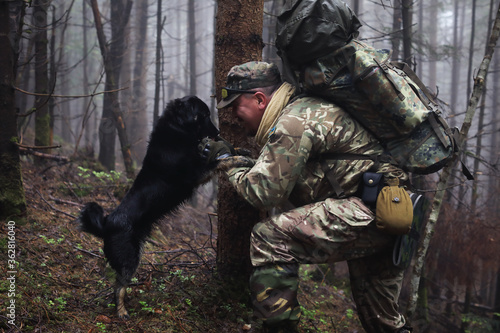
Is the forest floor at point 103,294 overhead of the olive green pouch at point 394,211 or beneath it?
beneath

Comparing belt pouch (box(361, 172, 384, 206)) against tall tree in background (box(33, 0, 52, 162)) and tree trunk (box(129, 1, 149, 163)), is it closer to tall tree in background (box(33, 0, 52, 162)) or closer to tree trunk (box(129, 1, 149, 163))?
tall tree in background (box(33, 0, 52, 162))

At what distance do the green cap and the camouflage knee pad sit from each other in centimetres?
145

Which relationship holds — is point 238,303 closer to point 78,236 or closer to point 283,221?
point 283,221

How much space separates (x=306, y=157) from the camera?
2.70 meters

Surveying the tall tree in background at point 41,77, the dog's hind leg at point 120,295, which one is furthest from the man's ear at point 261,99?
the tall tree in background at point 41,77

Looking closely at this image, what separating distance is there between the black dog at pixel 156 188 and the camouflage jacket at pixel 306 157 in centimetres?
72

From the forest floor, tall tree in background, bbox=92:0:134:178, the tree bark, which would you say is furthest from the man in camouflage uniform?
tall tree in background, bbox=92:0:134:178

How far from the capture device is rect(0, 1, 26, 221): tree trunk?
13.2 ft

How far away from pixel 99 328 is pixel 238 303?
1.27m

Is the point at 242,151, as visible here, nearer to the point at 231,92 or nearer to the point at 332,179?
the point at 231,92

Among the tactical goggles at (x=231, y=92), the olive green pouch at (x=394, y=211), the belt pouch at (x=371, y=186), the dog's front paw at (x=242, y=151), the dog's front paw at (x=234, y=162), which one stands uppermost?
the tactical goggles at (x=231, y=92)

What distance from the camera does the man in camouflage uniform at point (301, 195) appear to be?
2686 mm

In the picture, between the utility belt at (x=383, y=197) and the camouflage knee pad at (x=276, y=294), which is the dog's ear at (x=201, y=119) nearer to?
the utility belt at (x=383, y=197)

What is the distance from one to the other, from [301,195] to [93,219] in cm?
188
